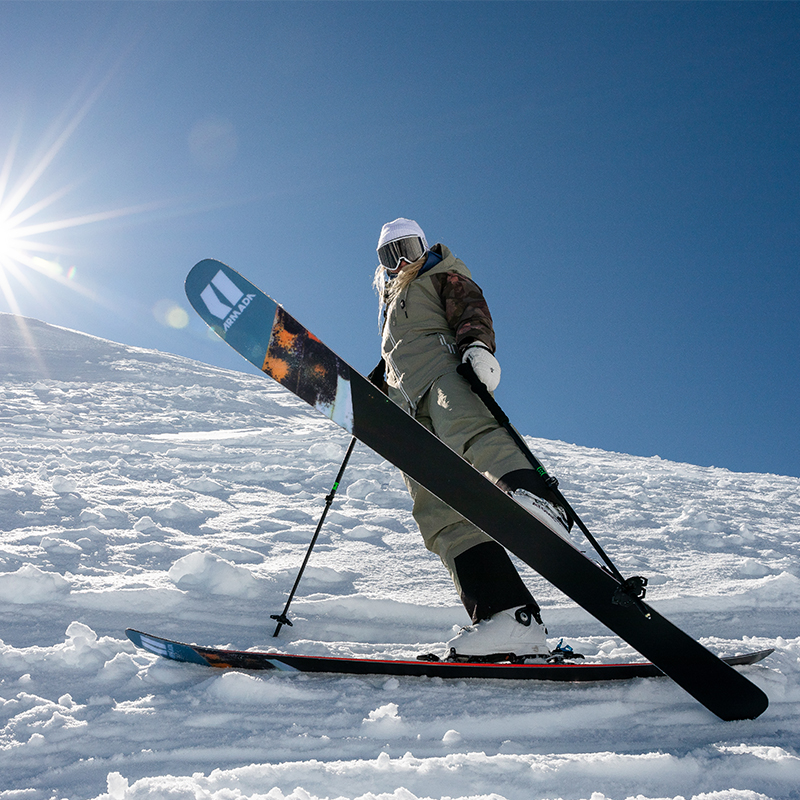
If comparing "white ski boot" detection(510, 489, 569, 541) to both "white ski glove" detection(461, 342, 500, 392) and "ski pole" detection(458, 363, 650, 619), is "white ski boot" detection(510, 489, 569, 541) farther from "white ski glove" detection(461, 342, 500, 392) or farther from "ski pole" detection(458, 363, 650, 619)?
"white ski glove" detection(461, 342, 500, 392)

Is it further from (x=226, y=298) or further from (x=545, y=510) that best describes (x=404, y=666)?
(x=226, y=298)

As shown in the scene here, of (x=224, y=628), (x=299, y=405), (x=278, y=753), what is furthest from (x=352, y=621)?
(x=299, y=405)

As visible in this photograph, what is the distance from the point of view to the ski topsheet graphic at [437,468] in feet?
5.04

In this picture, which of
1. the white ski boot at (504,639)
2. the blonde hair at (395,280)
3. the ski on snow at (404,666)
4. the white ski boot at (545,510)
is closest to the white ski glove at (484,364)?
the white ski boot at (545,510)

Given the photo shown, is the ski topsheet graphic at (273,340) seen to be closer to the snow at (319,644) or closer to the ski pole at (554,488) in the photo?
the ski pole at (554,488)

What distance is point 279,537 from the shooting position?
153 inches

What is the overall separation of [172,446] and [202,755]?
6320mm

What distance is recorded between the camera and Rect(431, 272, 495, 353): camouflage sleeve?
2.24m

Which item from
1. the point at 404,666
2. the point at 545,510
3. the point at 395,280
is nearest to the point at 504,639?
the point at 404,666

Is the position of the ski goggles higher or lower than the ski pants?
higher

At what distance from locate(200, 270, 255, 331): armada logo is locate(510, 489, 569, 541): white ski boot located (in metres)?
1.19

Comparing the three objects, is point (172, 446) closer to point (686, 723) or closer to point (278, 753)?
point (278, 753)

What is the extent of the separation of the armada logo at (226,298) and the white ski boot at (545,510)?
1189 millimetres

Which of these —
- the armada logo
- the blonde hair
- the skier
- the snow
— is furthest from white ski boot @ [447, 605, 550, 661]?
the blonde hair
